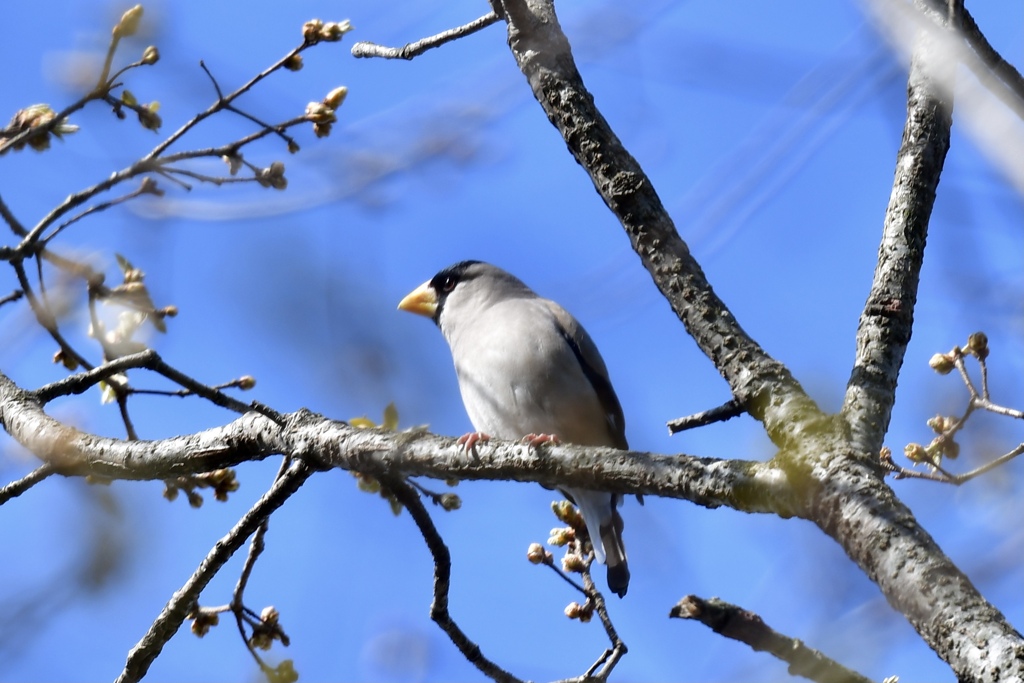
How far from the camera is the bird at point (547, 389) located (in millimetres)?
4949

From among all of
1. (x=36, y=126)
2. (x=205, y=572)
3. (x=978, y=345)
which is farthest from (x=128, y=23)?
(x=978, y=345)

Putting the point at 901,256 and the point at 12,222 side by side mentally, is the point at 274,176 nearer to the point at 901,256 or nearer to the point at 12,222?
the point at 12,222

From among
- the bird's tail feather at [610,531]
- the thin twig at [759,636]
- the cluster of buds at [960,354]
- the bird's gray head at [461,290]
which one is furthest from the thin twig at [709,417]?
the bird's gray head at [461,290]

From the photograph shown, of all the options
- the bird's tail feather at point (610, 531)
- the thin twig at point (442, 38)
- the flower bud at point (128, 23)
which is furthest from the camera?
the bird's tail feather at point (610, 531)

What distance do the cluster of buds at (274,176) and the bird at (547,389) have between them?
4.88 ft

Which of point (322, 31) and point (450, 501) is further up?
point (322, 31)

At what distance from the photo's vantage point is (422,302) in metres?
6.42

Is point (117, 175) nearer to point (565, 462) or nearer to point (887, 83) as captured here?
point (565, 462)

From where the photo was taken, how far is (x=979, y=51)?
2.75 m

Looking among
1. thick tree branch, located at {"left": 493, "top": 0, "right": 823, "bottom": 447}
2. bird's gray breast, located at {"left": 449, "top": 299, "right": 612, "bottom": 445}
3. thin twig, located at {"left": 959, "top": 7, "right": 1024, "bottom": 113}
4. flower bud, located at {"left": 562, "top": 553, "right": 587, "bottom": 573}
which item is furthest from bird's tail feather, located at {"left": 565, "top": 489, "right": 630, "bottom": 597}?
thin twig, located at {"left": 959, "top": 7, "right": 1024, "bottom": 113}

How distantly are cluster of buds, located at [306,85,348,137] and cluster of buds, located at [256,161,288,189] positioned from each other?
0.25 meters

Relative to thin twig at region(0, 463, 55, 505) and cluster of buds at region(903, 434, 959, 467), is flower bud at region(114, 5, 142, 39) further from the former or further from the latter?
cluster of buds at region(903, 434, 959, 467)

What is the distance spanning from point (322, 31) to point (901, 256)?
8.23ft

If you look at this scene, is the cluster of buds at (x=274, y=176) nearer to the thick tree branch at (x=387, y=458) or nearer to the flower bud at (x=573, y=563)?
the thick tree branch at (x=387, y=458)
